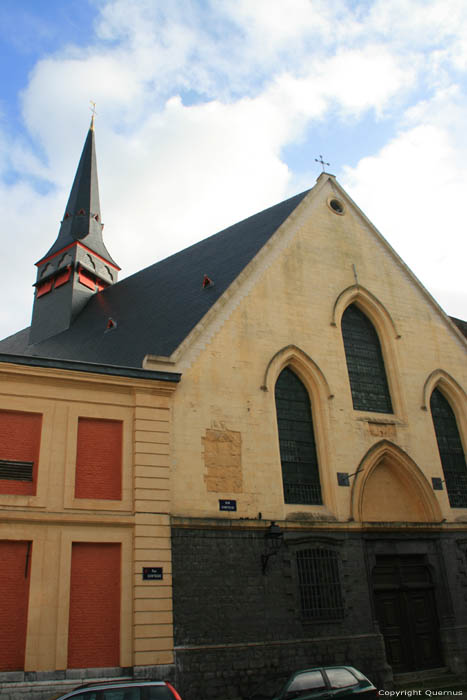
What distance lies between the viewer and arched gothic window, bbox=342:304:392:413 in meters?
15.1

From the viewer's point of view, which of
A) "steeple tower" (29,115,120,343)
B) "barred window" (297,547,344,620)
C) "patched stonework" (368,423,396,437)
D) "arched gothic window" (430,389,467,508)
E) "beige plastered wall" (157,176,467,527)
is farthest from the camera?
"steeple tower" (29,115,120,343)

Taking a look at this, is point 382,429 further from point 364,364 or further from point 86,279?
point 86,279

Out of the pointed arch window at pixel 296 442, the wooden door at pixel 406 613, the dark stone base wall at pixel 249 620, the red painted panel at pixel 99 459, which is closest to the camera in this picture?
the dark stone base wall at pixel 249 620

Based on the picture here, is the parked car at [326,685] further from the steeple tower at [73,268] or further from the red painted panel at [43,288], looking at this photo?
the red painted panel at [43,288]

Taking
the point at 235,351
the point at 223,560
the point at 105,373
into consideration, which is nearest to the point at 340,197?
the point at 235,351

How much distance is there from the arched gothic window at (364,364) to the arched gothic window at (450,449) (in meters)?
1.57

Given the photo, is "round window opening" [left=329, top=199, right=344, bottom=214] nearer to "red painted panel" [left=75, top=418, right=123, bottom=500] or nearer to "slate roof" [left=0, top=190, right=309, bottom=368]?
"slate roof" [left=0, top=190, right=309, bottom=368]

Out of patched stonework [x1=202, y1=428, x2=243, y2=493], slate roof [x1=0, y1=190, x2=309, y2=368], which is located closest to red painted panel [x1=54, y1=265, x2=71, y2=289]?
Answer: slate roof [x1=0, y1=190, x2=309, y2=368]

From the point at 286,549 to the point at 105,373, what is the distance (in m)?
5.03

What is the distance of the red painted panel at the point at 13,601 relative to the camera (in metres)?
9.67

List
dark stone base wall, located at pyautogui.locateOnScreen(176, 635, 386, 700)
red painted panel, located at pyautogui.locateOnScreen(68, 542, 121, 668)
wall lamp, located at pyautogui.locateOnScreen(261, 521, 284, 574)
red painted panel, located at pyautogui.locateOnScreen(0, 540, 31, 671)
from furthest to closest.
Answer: wall lamp, located at pyautogui.locateOnScreen(261, 521, 284, 574) < dark stone base wall, located at pyautogui.locateOnScreen(176, 635, 386, 700) < red painted panel, located at pyautogui.locateOnScreen(68, 542, 121, 668) < red painted panel, located at pyautogui.locateOnScreen(0, 540, 31, 671)

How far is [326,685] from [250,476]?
4143 mm

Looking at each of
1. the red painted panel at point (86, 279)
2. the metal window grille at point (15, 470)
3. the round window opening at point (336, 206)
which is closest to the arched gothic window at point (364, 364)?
the round window opening at point (336, 206)

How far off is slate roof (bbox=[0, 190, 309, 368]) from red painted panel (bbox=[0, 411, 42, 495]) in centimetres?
255
